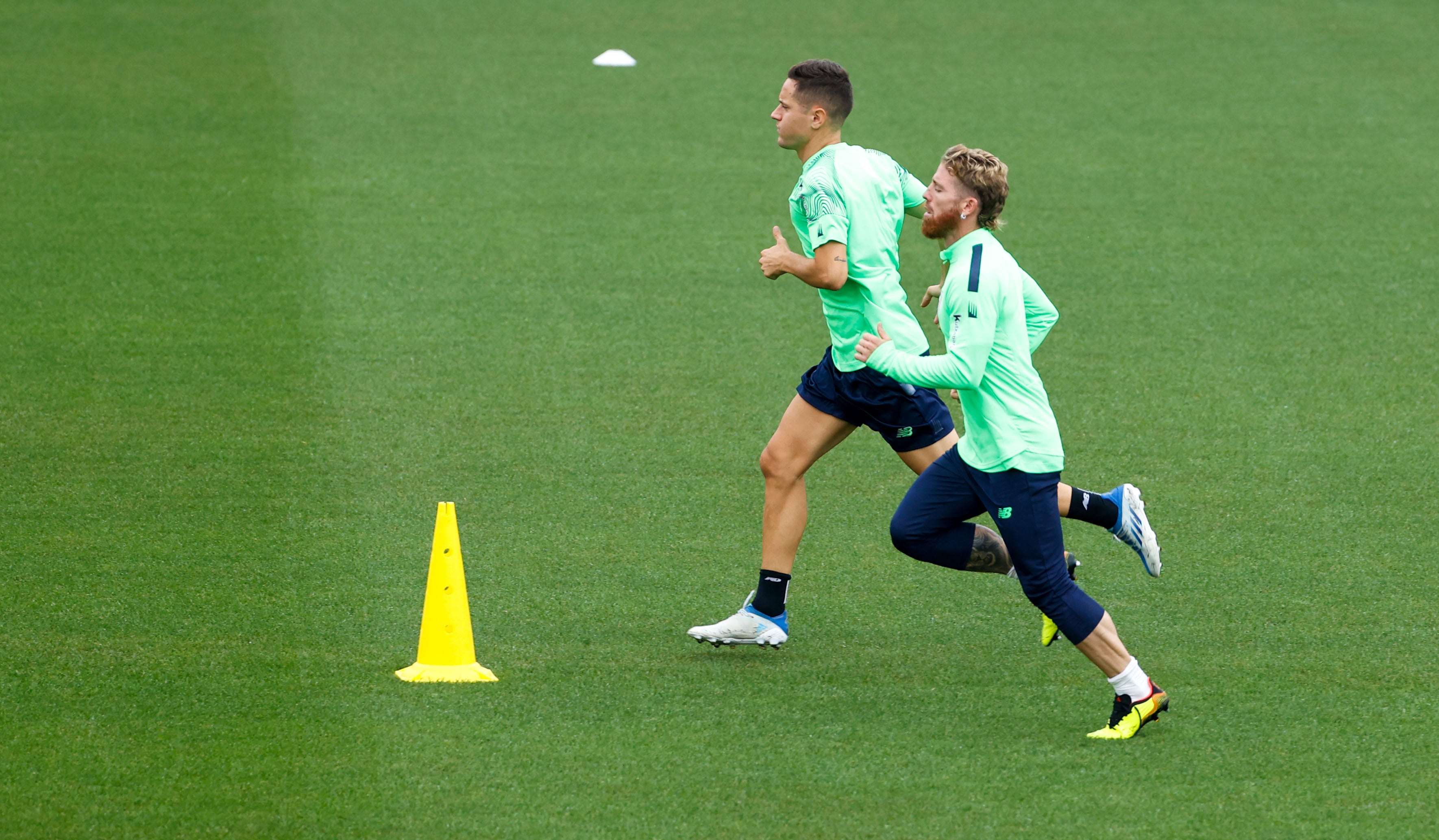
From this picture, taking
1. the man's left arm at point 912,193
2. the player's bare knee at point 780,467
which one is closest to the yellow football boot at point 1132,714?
the player's bare knee at point 780,467

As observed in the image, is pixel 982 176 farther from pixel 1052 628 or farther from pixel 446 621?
pixel 446 621

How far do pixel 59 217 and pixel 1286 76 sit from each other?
1167 centimetres

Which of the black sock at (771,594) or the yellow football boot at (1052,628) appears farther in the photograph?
the black sock at (771,594)

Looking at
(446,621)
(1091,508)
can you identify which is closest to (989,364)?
(1091,508)

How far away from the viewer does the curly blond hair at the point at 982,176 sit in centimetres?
538

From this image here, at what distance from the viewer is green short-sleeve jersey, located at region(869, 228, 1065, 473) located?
17.2 feet

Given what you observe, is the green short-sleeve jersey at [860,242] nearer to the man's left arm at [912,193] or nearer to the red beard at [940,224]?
the man's left arm at [912,193]

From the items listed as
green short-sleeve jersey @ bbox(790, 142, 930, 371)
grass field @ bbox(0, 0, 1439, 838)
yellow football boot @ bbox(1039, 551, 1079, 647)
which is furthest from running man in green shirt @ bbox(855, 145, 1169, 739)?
green short-sleeve jersey @ bbox(790, 142, 930, 371)

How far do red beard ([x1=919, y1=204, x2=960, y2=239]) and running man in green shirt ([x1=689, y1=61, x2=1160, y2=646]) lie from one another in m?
0.51

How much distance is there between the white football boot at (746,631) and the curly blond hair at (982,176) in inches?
69.3

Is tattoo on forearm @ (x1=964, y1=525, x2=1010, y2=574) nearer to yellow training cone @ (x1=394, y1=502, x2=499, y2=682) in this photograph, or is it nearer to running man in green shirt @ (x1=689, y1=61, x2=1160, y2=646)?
running man in green shirt @ (x1=689, y1=61, x2=1160, y2=646)

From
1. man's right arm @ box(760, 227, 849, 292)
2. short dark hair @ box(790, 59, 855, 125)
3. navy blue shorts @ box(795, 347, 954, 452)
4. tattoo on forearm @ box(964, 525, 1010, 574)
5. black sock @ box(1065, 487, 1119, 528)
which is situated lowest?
tattoo on forearm @ box(964, 525, 1010, 574)

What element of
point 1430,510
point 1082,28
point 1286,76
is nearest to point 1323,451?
point 1430,510

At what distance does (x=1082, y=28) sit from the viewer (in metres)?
18.2
